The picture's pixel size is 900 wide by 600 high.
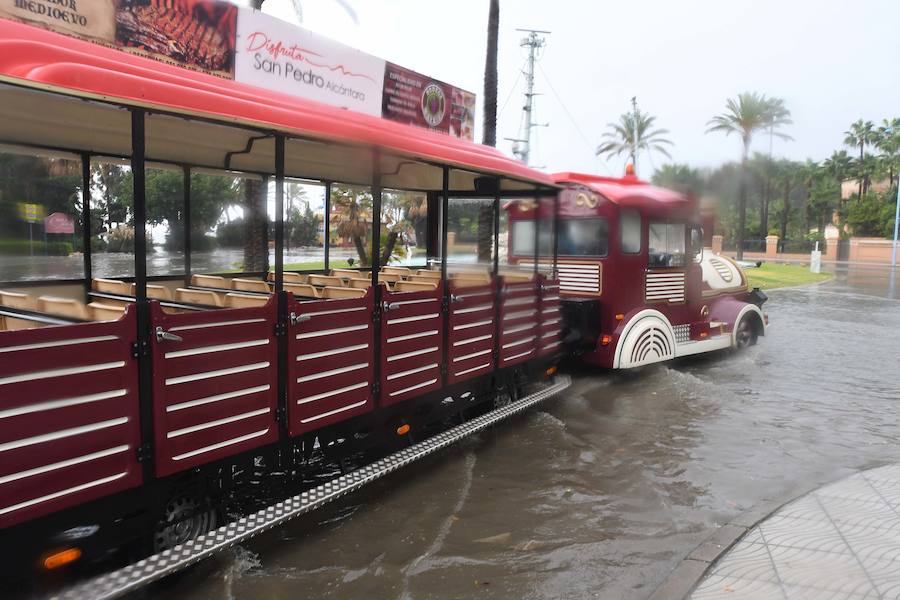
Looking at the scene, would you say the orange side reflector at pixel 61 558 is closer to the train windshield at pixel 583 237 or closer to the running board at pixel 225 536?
the running board at pixel 225 536

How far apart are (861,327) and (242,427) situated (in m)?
14.0

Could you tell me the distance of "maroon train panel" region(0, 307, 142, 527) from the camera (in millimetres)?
2719

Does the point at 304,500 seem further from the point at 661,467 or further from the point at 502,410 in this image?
the point at 661,467

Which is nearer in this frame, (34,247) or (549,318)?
(34,247)

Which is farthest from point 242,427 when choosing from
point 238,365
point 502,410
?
point 502,410

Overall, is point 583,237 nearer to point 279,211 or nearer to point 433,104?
point 433,104

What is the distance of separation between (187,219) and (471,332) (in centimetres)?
281

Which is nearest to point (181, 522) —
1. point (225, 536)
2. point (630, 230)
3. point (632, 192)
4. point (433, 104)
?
point (225, 536)

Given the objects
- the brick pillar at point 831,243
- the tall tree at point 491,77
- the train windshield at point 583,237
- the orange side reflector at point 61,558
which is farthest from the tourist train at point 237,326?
the brick pillar at point 831,243

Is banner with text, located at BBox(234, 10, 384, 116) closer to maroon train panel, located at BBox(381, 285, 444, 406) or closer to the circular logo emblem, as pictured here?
the circular logo emblem

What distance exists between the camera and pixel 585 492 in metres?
5.17

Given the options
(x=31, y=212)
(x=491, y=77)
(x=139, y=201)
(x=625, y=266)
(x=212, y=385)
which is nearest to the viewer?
(x=139, y=201)

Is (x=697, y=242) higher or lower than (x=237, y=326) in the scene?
higher

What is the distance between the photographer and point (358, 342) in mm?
4512
